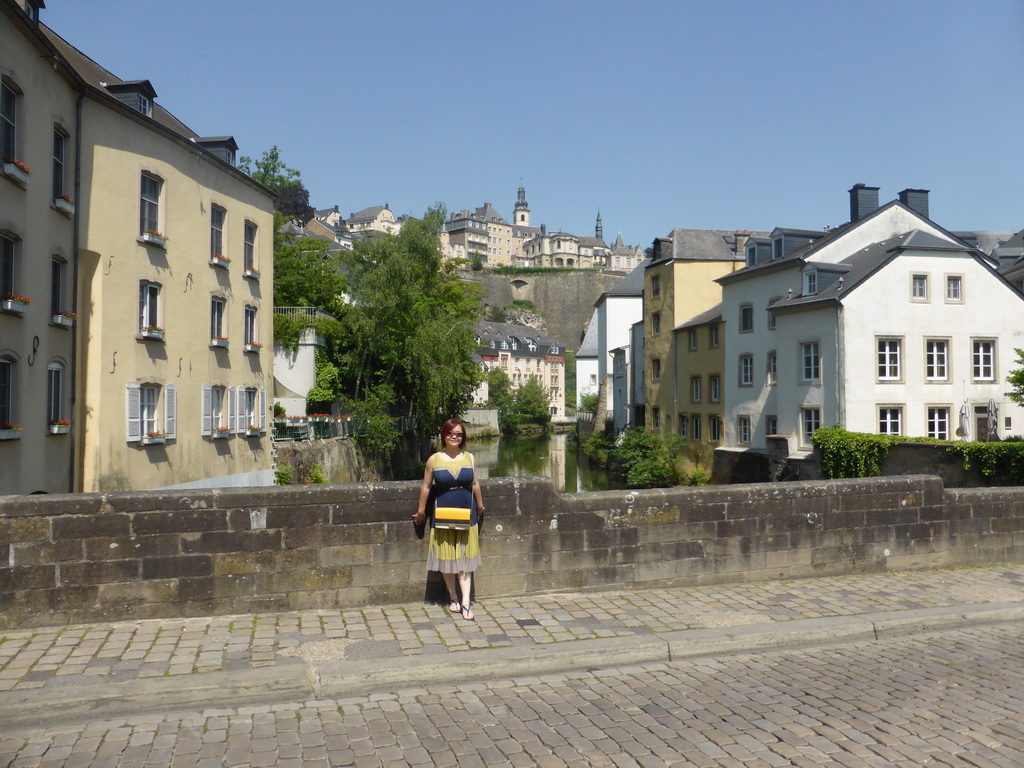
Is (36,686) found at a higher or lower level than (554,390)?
lower

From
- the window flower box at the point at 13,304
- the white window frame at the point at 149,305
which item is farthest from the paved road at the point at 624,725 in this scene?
the white window frame at the point at 149,305

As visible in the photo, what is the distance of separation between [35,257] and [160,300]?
5538 millimetres

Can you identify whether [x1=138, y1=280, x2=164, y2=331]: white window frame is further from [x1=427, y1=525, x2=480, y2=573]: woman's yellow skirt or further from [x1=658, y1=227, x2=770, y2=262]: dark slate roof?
[x1=658, y1=227, x2=770, y2=262]: dark slate roof

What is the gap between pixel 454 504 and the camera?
24.1 feet

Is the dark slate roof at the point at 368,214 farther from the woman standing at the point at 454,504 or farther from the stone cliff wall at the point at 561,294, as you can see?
the woman standing at the point at 454,504

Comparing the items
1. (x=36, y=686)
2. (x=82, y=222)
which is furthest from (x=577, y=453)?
(x=36, y=686)

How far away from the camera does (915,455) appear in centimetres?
3058

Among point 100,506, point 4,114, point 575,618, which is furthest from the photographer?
point 4,114

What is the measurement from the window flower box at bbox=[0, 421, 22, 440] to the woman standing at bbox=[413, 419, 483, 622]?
12.4 metres

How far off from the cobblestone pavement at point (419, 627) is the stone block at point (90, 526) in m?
0.72

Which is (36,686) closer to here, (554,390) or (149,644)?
(149,644)

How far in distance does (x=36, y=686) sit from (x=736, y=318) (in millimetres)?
40112

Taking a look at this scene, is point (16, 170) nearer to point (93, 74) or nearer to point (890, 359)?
point (93, 74)

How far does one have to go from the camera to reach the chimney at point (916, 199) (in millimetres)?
41094
